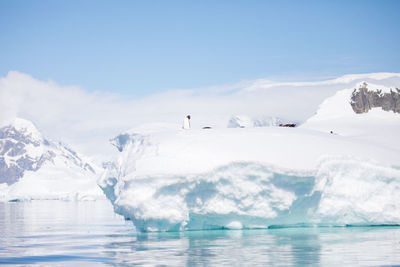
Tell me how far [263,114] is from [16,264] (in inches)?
2428

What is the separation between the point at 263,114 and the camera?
7388 centimetres

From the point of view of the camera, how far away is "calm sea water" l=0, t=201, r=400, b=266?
13.9 metres

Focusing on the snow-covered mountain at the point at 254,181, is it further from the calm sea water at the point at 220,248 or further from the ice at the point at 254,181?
the calm sea water at the point at 220,248

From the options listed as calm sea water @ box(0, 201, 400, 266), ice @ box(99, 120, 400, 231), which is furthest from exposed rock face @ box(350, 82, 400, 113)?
calm sea water @ box(0, 201, 400, 266)

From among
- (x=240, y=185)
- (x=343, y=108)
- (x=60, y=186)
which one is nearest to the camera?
(x=240, y=185)

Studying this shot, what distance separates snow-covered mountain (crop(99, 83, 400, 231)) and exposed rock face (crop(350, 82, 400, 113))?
37.1 metres

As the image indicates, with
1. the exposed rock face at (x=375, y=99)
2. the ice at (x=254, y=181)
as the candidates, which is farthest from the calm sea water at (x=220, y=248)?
the exposed rock face at (x=375, y=99)

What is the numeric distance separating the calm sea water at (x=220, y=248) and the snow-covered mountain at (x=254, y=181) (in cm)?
76

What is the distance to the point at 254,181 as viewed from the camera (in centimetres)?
2102

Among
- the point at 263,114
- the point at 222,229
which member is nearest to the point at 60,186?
the point at 263,114

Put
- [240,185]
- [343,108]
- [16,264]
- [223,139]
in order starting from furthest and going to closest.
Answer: [343,108], [223,139], [240,185], [16,264]

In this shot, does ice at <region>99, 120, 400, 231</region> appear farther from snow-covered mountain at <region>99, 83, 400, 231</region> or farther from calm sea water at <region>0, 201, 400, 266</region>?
calm sea water at <region>0, 201, 400, 266</region>

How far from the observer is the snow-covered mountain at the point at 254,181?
20.7 meters

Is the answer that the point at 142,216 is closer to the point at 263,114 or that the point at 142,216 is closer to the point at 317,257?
the point at 317,257
